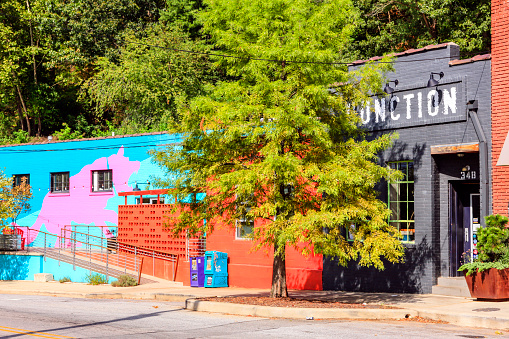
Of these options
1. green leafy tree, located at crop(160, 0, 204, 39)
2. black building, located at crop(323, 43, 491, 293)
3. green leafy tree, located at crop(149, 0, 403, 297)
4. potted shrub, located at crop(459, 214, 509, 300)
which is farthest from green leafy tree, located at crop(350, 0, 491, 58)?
potted shrub, located at crop(459, 214, 509, 300)

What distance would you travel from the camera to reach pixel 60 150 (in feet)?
105

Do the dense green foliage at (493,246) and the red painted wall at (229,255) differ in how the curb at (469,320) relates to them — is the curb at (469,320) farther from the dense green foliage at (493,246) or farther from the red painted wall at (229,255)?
the red painted wall at (229,255)

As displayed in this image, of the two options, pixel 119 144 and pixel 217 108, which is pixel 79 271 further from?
pixel 217 108

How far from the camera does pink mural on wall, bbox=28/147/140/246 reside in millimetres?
29812

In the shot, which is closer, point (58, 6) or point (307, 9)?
point (307, 9)

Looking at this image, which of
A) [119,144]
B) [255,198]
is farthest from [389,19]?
[255,198]

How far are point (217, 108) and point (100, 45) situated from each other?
30.3 metres

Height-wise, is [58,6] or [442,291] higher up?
[58,6]

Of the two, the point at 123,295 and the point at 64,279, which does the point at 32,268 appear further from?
the point at 123,295

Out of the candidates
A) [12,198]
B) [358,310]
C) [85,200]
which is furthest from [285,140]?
[12,198]

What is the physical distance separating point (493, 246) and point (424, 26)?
65.8ft

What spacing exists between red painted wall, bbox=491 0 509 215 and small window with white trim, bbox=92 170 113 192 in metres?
19.2

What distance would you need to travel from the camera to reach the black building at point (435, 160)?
16281mm

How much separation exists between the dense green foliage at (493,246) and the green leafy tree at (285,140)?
1.82 m
